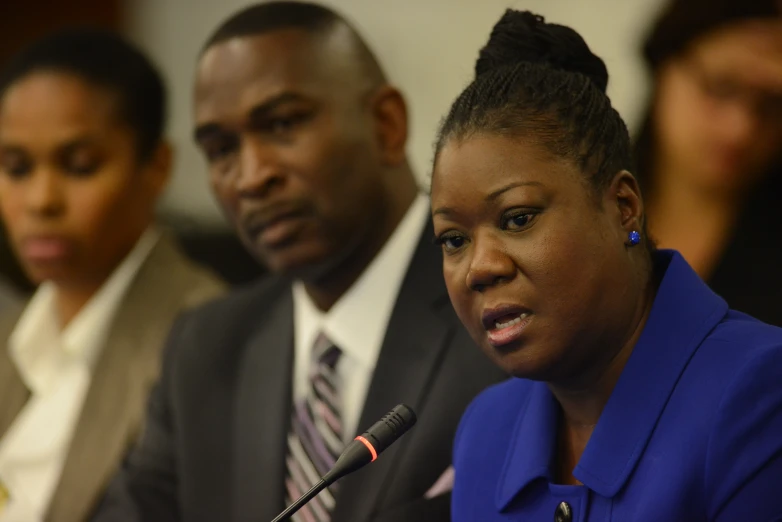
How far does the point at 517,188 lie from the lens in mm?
1003

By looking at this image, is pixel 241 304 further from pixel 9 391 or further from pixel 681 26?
pixel 681 26

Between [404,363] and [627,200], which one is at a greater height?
[627,200]

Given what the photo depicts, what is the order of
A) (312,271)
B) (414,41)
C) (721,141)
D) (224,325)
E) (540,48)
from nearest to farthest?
(540,48) → (312,271) → (224,325) → (721,141) → (414,41)

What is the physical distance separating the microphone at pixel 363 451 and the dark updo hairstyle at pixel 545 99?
0.92ft

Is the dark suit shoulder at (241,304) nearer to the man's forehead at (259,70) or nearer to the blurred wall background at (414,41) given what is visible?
the man's forehead at (259,70)

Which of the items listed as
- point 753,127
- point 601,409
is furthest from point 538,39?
point 753,127

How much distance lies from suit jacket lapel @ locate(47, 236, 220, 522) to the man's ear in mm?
607

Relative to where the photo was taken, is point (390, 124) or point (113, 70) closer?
point (390, 124)

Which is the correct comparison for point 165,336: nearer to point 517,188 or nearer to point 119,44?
point 119,44

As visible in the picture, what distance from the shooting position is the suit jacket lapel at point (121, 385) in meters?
1.85

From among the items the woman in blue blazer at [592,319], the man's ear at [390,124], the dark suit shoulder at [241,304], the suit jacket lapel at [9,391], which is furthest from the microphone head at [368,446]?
the suit jacket lapel at [9,391]

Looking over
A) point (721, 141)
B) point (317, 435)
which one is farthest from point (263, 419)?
point (721, 141)

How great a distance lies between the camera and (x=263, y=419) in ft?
5.24

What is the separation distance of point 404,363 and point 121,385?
2.24 feet
